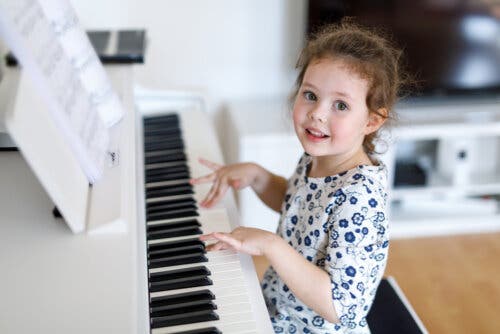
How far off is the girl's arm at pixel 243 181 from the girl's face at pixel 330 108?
0.29 meters

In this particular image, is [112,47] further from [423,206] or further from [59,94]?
[423,206]

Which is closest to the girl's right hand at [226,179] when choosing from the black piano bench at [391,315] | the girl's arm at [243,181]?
the girl's arm at [243,181]

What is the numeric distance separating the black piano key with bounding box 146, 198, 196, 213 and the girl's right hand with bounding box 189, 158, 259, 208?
0.11 ft

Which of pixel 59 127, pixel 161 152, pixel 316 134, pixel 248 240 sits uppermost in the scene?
pixel 59 127

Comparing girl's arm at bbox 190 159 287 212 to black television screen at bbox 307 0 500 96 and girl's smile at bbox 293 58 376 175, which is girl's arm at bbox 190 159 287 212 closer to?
girl's smile at bbox 293 58 376 175

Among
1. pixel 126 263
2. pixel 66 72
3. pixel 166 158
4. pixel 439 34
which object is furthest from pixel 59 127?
pixel 439 34

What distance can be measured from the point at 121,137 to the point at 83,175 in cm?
26

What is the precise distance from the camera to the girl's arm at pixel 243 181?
55.5 inches

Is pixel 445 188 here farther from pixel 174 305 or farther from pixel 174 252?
pixel 174 305

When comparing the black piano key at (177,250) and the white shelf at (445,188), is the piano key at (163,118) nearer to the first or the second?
the black piano key at (177,250)

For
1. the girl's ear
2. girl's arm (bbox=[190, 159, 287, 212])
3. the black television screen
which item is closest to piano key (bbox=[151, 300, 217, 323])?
girl's arm (bbox=[190, 159, 287, 212])

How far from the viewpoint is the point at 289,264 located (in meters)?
1.07

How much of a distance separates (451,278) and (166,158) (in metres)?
1.39

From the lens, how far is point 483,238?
265cm
